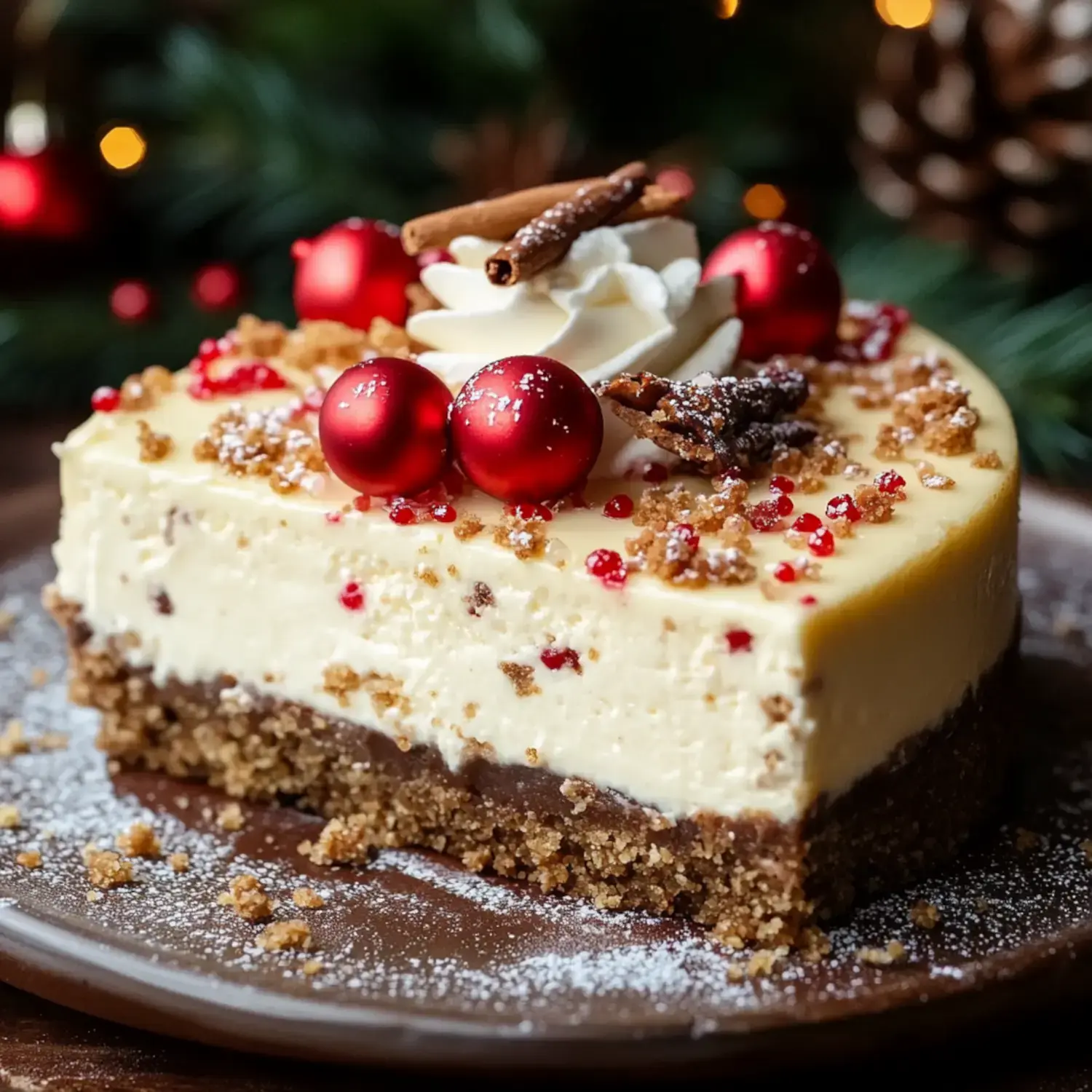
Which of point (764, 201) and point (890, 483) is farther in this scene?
point (764, 201)

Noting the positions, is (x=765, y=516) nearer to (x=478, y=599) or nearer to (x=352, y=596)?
(x=478, y=599)

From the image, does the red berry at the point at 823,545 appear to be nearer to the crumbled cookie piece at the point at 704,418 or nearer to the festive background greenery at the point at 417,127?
the crumbled cookie piece at the point at 704,418

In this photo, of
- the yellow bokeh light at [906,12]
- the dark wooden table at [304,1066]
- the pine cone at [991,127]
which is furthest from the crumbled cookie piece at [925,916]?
the yellow bokeh light at [906,12]

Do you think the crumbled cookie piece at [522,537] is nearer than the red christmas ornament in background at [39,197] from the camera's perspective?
Yes

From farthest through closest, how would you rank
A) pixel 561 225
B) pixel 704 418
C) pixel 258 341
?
pixel 258 341, pixel 561 225, pixel 704 418

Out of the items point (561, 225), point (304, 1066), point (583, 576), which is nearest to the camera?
point (304, 1066)

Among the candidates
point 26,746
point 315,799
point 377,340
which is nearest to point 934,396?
point 377,340

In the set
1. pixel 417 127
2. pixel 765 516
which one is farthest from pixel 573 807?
pixel 417 127
